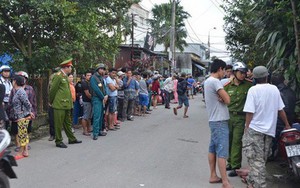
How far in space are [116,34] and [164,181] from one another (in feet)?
31.7

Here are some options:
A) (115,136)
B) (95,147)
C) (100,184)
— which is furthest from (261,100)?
(115,136)

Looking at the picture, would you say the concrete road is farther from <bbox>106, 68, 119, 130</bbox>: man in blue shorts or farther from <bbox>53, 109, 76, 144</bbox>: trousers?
<bbox>106, 68, 119, 130</bbox>: man in blue shorts

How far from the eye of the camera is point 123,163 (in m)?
7.25

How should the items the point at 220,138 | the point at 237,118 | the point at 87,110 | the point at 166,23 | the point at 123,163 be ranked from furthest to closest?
the point at 166,23 < the point at 87,110 < the point at 123,163 < the point at 237,118 < the point at 220,138

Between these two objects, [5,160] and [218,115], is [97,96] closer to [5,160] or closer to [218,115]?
[218,115]

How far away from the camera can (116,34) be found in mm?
14922

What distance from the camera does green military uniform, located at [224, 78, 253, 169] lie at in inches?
253

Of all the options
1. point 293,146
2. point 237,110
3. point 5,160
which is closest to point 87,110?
point 237,110

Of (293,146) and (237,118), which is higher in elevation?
(237,118)

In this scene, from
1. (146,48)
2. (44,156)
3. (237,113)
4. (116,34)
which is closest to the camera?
(237,113)

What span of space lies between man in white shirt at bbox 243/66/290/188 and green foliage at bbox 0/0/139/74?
21.7 feet

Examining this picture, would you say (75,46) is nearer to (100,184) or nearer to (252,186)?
(100,184)

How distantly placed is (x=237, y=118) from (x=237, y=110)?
14cm

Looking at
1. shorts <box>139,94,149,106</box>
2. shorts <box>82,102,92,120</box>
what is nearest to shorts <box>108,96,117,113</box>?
shorts <box>82,102,92,120</box>
